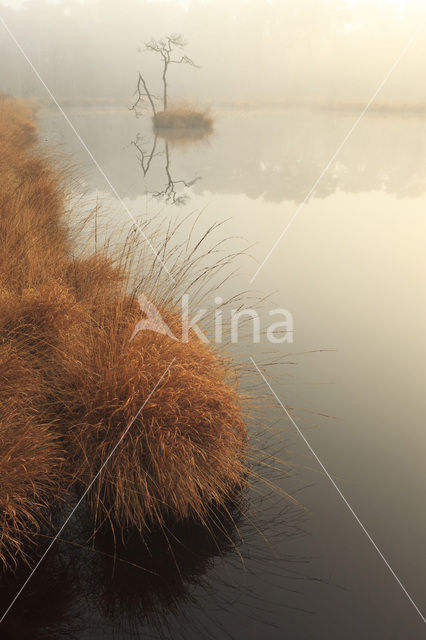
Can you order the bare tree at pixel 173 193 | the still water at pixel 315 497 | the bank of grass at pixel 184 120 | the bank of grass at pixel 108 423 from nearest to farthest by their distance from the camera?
the still water at pixel 315 497, the bank of grass at pixel 108 423, the bare tree at pixel 173 193, the bank of grass at pixel 184 120

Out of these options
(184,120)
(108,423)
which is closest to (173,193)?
(108,423)

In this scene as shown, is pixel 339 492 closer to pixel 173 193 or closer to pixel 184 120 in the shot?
pixel 173 193

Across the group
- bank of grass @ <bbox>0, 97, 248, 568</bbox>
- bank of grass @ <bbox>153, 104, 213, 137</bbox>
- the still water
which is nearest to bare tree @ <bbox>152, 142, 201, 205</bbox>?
the still water

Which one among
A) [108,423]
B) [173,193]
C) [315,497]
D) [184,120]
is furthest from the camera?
[184,120]

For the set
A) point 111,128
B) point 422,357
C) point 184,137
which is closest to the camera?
point 422,357

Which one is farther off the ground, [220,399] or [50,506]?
[220,399]

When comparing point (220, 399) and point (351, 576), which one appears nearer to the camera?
point (351, 576)

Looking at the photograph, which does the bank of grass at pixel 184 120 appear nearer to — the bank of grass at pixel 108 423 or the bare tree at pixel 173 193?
the bare tree at pixel 173 193

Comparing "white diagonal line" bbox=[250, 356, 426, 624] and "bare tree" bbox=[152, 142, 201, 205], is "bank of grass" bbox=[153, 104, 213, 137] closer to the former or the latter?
"bare tree" bbox=[152, 142, 201, 205]

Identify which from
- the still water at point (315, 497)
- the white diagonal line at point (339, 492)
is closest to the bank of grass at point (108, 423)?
the still water at point (315, 497)

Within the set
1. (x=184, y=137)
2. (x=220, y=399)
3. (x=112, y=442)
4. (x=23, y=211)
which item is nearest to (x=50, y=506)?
(x=112, y=442)

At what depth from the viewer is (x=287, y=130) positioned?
1475cm

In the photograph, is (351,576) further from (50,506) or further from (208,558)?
(50,506)

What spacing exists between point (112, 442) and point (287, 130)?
14057mm
